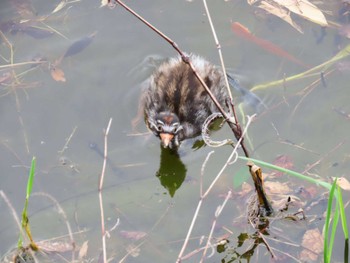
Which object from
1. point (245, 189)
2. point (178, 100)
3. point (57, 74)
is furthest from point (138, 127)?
point (245, 189)

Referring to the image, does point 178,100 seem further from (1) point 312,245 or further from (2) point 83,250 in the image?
(1) point 312,245

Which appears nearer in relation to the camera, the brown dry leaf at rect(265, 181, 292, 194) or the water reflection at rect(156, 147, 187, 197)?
the brown dry leaf at rect(265, 181, 292, 194)

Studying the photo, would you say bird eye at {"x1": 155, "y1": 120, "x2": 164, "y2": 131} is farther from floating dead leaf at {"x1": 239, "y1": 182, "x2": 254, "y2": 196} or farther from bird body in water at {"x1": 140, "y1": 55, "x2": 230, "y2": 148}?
floating dead leaf at {"x1": 239, "y1": 182, "x2": 254, "y2": 196}

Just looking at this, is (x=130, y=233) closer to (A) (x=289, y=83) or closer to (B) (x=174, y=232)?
(B) (x=174, y=232)

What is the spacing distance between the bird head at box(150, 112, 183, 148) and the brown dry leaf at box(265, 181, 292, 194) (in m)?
0.83

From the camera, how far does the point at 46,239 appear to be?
5.03m

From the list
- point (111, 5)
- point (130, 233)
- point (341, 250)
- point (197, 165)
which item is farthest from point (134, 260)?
point (111, 5)

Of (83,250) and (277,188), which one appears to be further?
(277,188)

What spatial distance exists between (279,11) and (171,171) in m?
1.91

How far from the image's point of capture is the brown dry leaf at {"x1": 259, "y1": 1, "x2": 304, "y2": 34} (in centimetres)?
644

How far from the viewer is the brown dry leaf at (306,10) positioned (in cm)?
642

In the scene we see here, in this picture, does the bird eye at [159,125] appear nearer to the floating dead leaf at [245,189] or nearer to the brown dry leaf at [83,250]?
the floating dead leaf at [245,189]

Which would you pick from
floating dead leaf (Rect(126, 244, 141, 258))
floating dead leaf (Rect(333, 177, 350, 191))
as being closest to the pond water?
floating dead leaf (Rect(126, 244, 141, 258))

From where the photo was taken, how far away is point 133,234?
16.6 ft
